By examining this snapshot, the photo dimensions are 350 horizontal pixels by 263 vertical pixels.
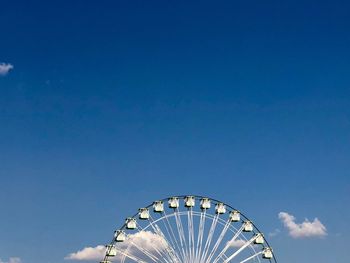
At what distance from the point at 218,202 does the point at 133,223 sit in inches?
519

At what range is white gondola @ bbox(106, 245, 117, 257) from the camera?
99.6 m

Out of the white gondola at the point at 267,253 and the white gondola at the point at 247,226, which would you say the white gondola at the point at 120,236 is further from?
the white gondola at the point at 267,253

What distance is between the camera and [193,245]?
93750 mm

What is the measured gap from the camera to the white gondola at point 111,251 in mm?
99625

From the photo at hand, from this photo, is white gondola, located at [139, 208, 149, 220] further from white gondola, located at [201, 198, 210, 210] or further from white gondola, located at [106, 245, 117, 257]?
white gondola, located at [201, 198, 210, 210]

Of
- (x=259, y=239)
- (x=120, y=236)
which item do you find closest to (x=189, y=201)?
(x=120, y=236)

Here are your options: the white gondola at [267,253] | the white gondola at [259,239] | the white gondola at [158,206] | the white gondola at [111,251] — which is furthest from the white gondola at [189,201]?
the white gondola at [267,253]

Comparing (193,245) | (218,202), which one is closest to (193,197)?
(218,202)

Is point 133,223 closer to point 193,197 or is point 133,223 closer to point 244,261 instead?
point 193,197

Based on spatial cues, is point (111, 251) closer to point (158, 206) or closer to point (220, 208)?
point (158, 206)

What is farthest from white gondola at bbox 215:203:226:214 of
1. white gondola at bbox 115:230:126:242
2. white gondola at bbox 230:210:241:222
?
white gondola at bbox 115:230:126:242

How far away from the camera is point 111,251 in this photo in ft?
328

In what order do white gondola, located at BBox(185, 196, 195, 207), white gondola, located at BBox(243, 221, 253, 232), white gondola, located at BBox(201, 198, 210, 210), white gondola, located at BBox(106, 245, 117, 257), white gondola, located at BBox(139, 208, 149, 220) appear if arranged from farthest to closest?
white gondola, located at BBox(201, 198, 210, 210) → white gondola, located at BBox(185, 196, 195, 207) → white gondola, located at BBox(243, 221, 253, 232) → white gondola, located at BBox(139, 208, 149, 220) → white gondola, located at BBox(106, 245, 117, 257)

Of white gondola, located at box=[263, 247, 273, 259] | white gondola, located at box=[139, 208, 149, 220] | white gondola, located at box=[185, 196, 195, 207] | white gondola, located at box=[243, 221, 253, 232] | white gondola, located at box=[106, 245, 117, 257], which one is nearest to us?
white gondola, located at box=[106, 245, 117, 257]
